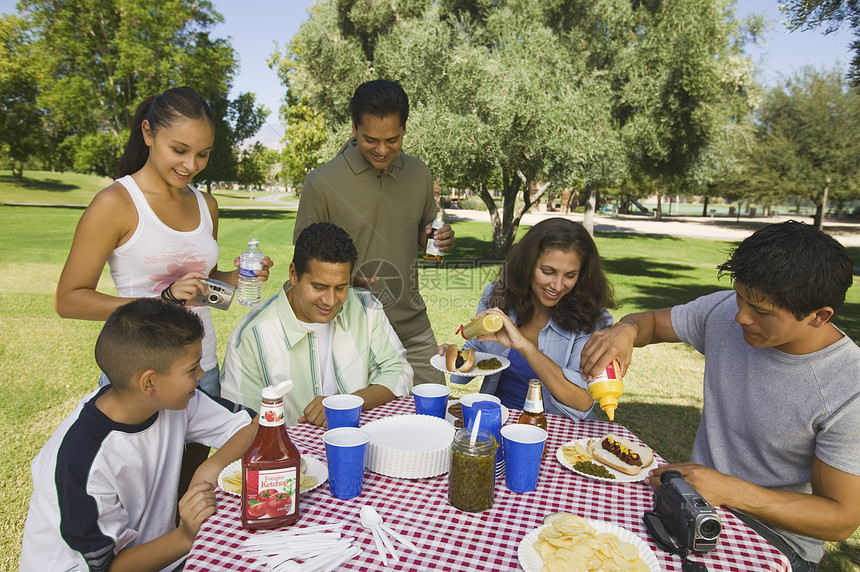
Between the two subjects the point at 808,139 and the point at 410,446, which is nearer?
the point at 410,446

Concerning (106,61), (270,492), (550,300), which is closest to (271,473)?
(270,492)

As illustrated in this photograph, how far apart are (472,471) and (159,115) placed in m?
2.16

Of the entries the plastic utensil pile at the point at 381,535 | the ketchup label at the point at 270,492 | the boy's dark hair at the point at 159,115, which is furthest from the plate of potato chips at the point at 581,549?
the boy's dark hair at the point at 159,115

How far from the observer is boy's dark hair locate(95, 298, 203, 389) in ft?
6.26

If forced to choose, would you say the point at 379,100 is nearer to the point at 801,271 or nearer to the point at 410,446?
the point at 410,446

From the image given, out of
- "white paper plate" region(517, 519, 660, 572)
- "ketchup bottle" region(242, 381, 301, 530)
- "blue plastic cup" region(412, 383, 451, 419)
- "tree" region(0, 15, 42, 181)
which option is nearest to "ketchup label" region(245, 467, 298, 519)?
"ketchup bottle" region(242, 381, 301, 530)

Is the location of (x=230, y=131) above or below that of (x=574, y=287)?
above

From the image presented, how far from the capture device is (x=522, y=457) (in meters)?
1.92

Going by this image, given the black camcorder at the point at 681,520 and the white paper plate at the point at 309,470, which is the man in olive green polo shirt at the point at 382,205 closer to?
the white paper plate at the point at 309,470

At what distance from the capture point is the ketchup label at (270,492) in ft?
5.39

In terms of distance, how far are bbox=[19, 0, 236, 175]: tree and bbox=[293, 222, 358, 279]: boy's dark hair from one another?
2841 centimetres

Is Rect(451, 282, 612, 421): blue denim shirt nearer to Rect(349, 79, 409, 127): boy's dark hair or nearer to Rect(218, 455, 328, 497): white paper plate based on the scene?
Rect(218, 455, 328, 497): white paper plate

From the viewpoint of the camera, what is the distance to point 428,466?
201cm

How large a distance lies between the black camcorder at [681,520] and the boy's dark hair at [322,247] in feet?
5.77
